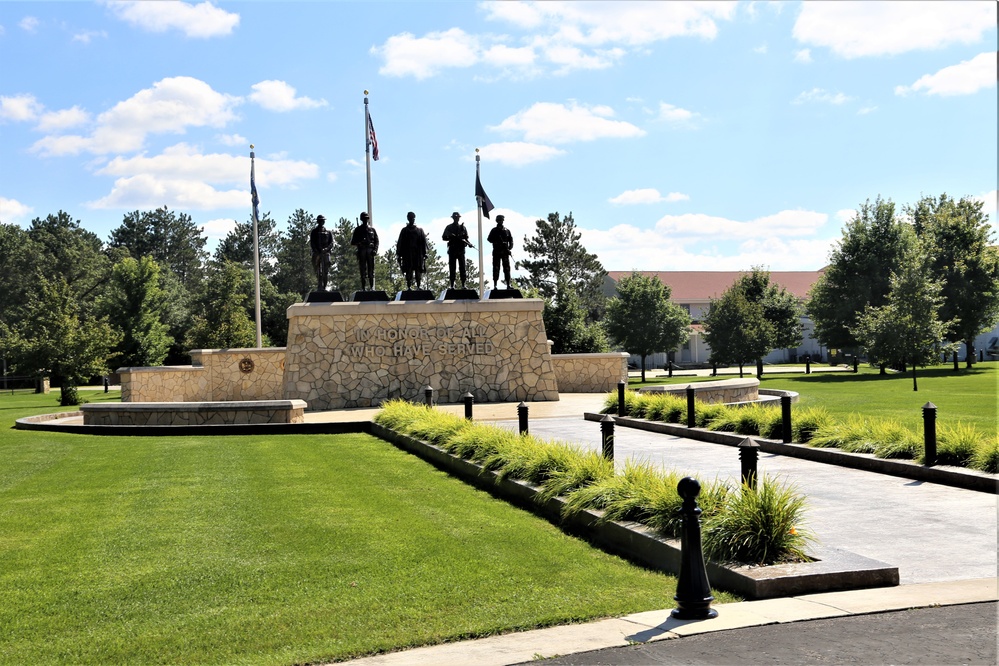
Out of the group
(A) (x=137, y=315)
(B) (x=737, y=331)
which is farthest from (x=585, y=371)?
Result: (A) (x=137, y=315)

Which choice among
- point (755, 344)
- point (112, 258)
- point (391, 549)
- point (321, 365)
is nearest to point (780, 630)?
point (391, 549)

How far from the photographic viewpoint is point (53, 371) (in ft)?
120

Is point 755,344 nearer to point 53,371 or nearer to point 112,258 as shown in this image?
point 53,371

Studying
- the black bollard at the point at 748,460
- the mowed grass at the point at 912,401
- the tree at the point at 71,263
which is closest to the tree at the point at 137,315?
the tree at the point at 71,263

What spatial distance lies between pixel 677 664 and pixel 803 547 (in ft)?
7.40

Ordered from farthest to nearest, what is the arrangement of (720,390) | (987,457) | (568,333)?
(568,333)
(720,390)
(987,457)

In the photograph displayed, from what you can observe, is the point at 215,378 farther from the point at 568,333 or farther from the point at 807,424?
the point at 807,424

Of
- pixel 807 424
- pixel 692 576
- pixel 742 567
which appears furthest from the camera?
pixel 807 424

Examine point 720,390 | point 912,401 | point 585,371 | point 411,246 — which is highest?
point 411,246

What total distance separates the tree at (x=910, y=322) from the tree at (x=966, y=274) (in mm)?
14036

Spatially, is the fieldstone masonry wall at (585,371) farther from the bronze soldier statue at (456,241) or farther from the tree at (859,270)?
the tree at (859,270)

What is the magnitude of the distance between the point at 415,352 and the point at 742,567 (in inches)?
801

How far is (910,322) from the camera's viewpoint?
36938 millimetres

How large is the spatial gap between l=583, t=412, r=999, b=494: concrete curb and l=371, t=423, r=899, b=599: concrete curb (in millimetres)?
3621
